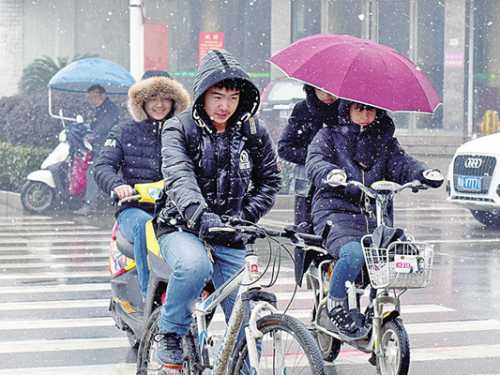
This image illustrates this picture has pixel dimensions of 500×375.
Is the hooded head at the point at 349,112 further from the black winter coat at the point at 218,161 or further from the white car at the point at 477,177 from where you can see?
the white car at the point at 477,177

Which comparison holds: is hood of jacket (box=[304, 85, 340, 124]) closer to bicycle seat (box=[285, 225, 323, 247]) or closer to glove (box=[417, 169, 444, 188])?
glove (box=[417, 169, 444, 188])

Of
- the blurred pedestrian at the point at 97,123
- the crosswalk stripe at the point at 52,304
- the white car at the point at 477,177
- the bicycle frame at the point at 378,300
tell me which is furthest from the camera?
the blurred pedestrian at the point at 97,123

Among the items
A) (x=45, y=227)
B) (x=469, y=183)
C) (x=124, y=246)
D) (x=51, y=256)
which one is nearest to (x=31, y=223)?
(x=45, y=227)

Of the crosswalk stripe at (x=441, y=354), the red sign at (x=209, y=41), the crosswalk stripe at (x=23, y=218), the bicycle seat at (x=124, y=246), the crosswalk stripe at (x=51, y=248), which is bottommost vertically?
the crosswalk stripe at (x=441, y=354)

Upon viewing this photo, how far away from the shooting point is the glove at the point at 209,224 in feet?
17.9

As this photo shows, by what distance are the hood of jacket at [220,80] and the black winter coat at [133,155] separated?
209cm

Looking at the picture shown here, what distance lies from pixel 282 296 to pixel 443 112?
70.1 feet

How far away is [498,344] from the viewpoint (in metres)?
8.55

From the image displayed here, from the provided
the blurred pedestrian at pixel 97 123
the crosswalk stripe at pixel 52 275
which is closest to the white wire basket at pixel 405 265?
the crosswalk stripe at pixel 52 275

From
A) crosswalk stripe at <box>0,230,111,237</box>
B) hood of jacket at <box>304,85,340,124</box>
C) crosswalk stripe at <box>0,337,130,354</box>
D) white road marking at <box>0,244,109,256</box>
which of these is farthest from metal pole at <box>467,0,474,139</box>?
crosswalk stripe at <box>0,337,130,354</box>

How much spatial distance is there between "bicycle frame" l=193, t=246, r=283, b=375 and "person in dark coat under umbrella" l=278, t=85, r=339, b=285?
7.16 feet

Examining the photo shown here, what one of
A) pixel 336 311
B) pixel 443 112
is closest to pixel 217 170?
pixel 336 311

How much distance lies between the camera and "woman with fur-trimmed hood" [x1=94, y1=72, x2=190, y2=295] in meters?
7.92

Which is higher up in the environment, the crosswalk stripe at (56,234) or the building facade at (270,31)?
the building facade at (270,31)
